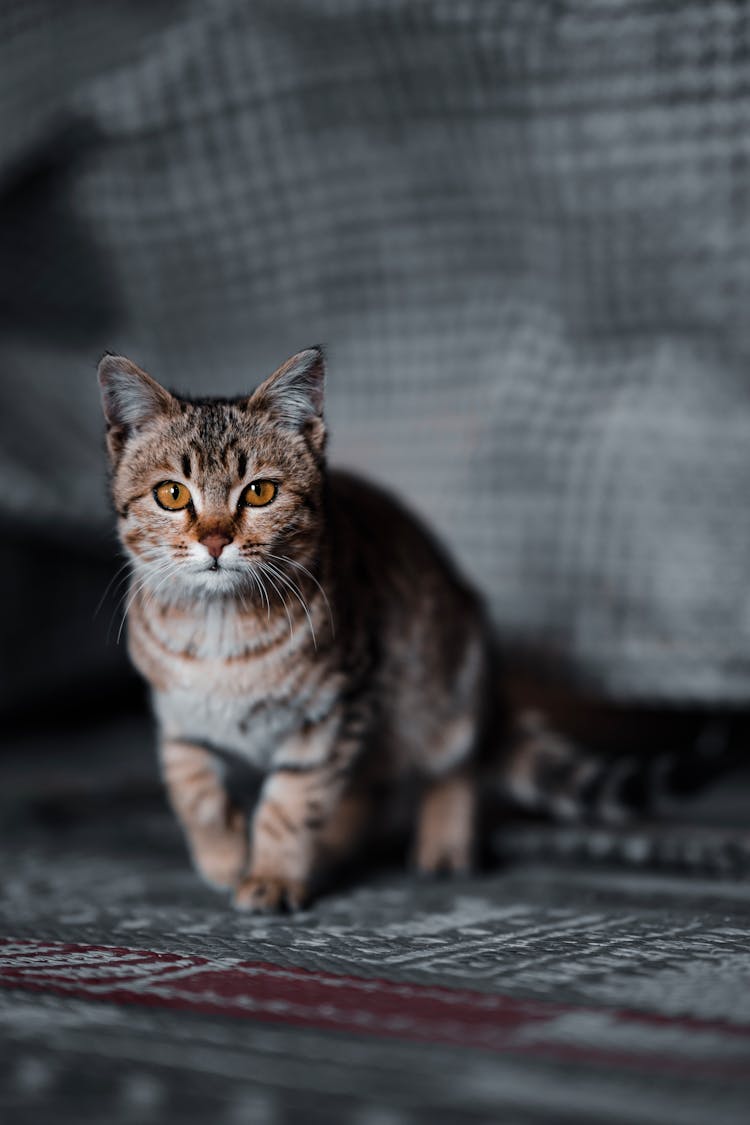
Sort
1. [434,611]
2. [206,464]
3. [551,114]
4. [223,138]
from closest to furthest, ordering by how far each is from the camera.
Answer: [206,464]
[434,611]
[551,114]
[223,138]

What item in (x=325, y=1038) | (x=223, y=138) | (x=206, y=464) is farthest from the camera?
(x=223, y=138)

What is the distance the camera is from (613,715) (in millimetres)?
1934

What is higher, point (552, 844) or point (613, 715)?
point (613, 715)

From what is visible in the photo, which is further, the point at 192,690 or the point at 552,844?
the point at 552,844

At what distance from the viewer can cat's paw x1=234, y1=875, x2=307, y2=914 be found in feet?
3.85

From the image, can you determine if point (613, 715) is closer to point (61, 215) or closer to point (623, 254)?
point (623, 254)

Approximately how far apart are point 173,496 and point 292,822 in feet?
1.24

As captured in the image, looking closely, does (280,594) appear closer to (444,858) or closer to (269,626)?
(269,626)

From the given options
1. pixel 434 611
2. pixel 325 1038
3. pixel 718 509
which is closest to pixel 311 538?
pixel 434 611

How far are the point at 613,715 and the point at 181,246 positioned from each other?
3.55 ft

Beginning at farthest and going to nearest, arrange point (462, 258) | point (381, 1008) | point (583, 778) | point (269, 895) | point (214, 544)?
point (462, 258)
point (583, 778)
point (269, 895)
point (214, 544)
point (381, 1008)

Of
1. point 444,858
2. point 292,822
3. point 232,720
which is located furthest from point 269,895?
point 444,858

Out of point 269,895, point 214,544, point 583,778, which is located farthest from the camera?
point 583,778

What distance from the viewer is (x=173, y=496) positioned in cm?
113
